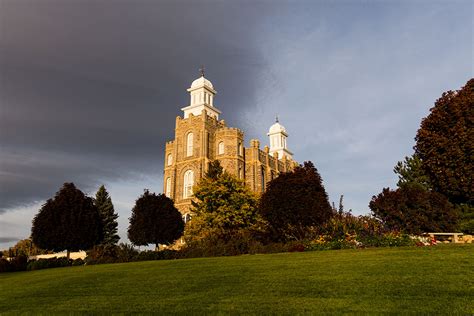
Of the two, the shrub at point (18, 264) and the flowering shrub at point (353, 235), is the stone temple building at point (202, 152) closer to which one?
the shrub at point (18, 264)

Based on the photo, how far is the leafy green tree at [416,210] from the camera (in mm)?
26297

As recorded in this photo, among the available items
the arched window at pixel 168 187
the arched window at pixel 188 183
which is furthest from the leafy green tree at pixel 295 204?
the arched window at pixel 168 187

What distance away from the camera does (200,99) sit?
5666cm

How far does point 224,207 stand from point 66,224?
533 inches

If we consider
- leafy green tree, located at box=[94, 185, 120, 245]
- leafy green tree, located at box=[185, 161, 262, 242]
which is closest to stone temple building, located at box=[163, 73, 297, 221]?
leafy green tree, located at box=[94, 185, 120, 245]

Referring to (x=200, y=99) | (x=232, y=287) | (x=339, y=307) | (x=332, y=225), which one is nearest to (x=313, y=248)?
(x=332, y=225)

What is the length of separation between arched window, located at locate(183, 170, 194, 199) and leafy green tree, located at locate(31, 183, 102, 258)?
16.0 m

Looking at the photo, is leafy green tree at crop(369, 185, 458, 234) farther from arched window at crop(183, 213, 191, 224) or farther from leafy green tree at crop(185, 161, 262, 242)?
arched window at crop(183, 213, 191, 224)

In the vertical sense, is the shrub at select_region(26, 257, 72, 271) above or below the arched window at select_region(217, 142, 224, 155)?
below

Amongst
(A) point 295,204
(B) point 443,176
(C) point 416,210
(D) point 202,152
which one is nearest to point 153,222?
(D) point 202,152

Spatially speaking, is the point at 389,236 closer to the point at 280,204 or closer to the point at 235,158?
the point at 280,204

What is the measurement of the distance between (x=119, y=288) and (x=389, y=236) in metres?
11.2

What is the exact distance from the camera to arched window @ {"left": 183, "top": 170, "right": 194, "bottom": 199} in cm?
5028

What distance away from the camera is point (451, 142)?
22125 millimetres
